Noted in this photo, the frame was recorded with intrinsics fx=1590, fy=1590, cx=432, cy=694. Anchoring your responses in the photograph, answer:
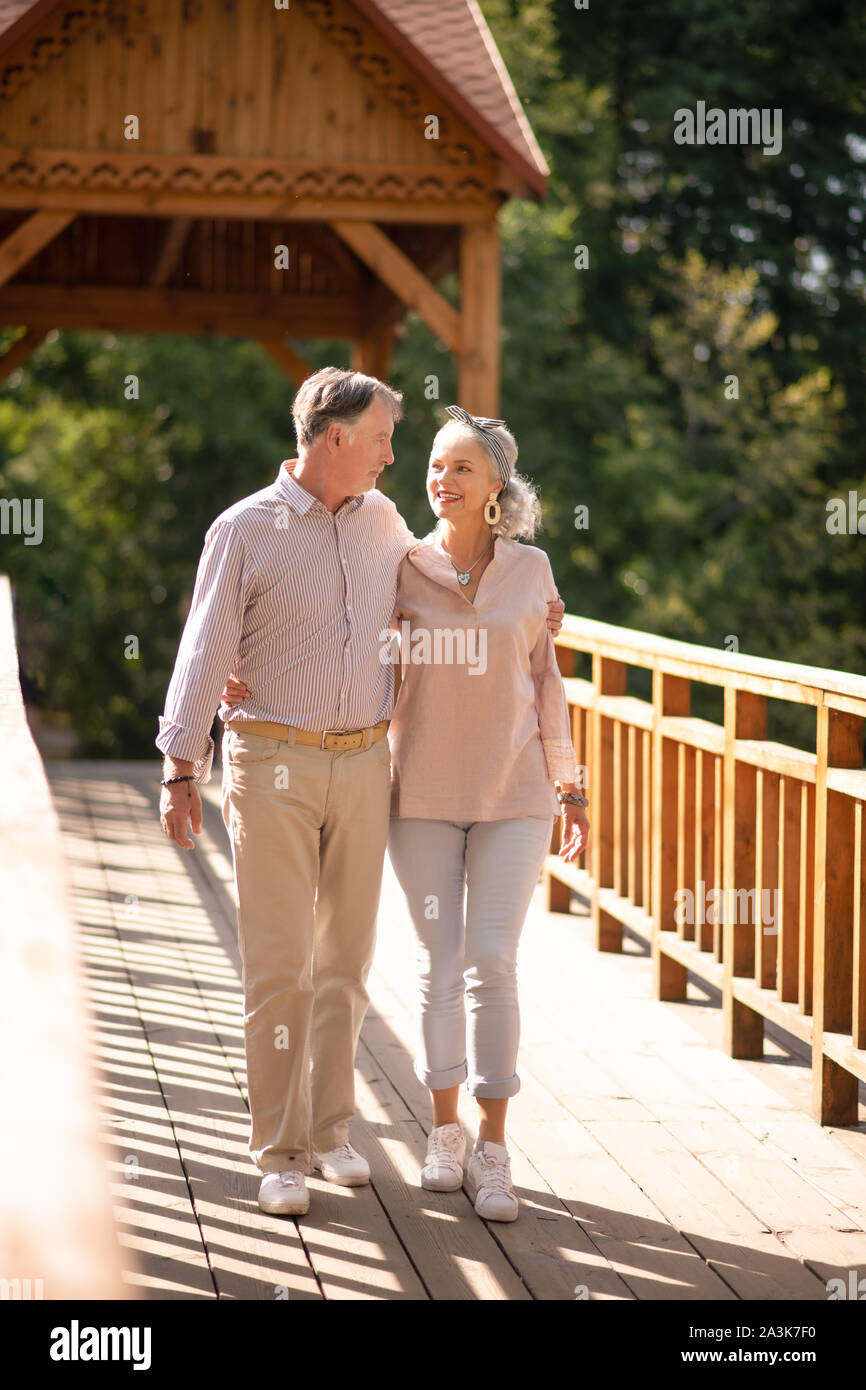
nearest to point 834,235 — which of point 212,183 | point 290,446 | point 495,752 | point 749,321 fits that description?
point 749,321

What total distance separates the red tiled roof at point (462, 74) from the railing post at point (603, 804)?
11.2 ft

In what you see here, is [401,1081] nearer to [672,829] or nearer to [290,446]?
[672,829]

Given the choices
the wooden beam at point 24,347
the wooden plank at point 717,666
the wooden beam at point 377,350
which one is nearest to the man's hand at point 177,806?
the wooden plank at point 717,666

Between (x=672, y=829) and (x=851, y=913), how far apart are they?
1328 mm

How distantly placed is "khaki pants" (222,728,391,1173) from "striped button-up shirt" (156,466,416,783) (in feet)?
0.33

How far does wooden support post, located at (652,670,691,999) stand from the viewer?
17.5ft

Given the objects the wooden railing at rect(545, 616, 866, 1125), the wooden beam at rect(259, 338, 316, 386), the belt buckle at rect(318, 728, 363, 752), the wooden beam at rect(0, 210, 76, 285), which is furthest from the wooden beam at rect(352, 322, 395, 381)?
the belt buckle at rect(318, 728, 363, 752)

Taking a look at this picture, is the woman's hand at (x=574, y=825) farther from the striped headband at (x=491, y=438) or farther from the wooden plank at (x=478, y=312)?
the wooden plank at (x=478, y=312)

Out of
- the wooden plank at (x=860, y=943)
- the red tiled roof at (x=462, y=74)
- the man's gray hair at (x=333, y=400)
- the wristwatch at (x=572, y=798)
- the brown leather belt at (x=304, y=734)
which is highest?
the red tiled roof at (x=462, y=74)

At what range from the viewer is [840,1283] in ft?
10.4

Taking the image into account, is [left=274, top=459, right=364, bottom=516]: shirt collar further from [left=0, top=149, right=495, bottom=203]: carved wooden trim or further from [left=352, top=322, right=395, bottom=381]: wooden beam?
[left=352, top=322, right=395, bottom=381]: wooden beam

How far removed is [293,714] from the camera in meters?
3.35

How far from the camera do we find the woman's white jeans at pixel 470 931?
11.5ft

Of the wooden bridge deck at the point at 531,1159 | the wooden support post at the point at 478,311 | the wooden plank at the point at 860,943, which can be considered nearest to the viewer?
the wooden bridge deck at the point at 531,1159
